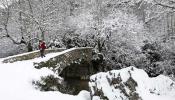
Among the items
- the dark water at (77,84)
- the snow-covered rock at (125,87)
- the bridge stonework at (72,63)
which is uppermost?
the snow-covered rock at (125,87)

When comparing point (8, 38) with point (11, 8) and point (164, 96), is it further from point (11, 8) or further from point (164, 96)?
point (164, 96)

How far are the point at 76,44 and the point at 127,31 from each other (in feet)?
18.9

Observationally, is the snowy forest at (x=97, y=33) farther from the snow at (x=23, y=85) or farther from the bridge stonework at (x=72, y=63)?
the snow at (x=23, y=85)

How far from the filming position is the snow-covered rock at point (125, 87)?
15.0 m

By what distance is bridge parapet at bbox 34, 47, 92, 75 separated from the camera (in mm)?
19938

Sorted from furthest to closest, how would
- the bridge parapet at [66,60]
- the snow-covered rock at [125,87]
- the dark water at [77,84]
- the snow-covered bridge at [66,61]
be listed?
the dark water at [77,84], the snow-covered bridge at [66,61], the bridge parapet at [66,60], the snow-covered rock at [125,87]

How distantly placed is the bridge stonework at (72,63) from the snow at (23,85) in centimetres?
92

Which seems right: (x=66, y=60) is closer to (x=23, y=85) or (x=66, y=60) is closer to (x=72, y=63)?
(x=72, y=63)

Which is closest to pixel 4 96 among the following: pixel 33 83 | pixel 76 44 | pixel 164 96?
pixel 33 83

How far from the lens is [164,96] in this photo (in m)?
16.5

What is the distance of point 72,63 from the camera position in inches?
1007

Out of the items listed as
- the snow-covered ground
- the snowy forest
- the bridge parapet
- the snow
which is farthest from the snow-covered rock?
the snowy forest

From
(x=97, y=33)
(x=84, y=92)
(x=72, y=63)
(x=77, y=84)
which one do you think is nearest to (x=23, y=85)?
(x=84, y=92)

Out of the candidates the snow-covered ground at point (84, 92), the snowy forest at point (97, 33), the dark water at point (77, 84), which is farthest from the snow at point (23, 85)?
the snowy forest at point (97, 33)
